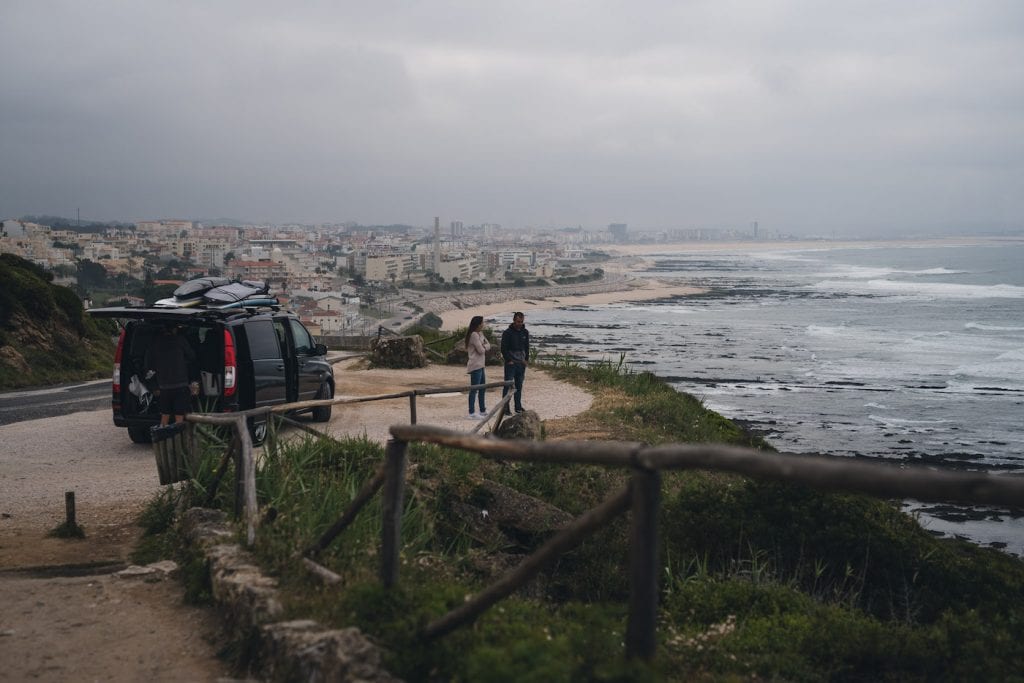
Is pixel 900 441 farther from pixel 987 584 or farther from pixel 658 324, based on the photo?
pixel 658 324

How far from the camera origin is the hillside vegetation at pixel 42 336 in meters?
21.2

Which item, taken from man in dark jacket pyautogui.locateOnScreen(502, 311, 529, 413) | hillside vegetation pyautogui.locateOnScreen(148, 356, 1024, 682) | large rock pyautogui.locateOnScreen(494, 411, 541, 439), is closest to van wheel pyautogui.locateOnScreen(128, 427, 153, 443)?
hillside vegetation pyautogui.locateOnScreen(148, 356, 1024, 682)

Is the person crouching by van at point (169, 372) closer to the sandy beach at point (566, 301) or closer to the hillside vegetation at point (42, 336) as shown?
the hillside vegetation at point (42, 336)

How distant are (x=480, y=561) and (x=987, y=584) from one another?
14.9 feet

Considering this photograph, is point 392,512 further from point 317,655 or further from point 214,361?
point 214,361

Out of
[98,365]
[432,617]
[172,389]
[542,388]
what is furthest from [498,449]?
[98,365]

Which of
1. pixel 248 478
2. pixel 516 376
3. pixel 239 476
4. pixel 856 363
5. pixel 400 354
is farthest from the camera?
pixel 856 363

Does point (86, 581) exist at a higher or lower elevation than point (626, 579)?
higher

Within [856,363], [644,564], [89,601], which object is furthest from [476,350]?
[856,363]

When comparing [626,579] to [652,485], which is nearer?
[652,485]

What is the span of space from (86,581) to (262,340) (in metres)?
5.92

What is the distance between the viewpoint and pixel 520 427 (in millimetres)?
12312

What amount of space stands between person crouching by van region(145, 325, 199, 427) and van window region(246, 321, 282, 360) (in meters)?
1.04

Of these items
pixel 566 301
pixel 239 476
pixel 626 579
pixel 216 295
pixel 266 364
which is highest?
pixel 216 295
